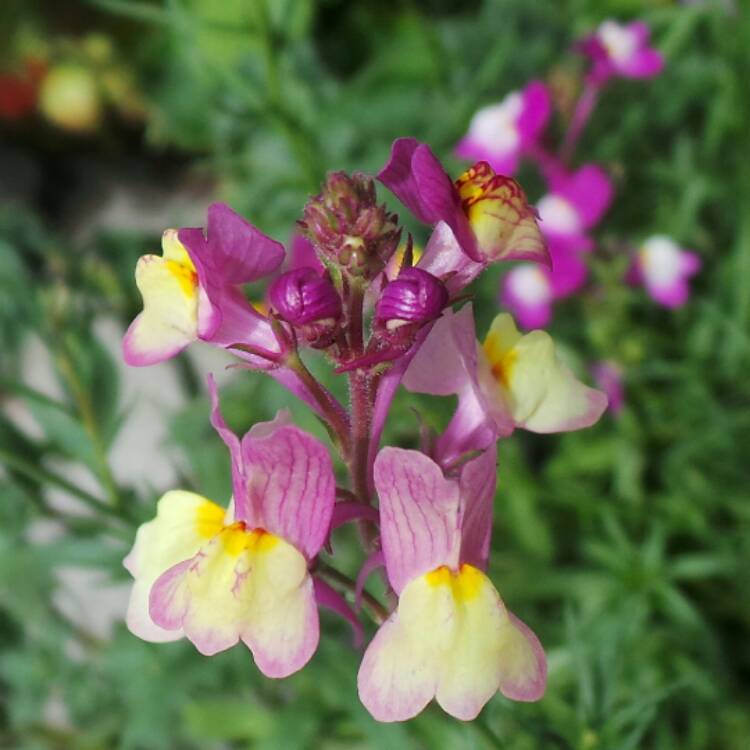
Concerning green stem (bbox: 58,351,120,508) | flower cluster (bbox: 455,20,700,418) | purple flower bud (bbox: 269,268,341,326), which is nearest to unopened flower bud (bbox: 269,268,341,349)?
purple flower bud (bbox: 269,268,341,326)

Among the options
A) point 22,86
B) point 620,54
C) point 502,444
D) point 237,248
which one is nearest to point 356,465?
point 237,248

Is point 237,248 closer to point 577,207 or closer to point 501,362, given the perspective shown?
point 501,362

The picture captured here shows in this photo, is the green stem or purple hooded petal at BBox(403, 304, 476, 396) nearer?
purple hooded petal at BBox(403, 304, 476, 396)

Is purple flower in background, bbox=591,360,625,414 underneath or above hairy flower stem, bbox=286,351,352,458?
underneath

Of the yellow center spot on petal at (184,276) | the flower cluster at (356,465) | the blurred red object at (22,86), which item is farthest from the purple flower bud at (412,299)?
the blurred red object at (22,86)

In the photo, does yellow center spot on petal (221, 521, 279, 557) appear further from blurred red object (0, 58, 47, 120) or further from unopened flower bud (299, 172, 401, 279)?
blurred red object (0, 58, 47, 120)
